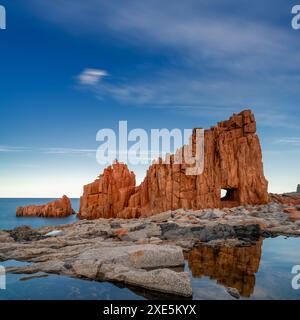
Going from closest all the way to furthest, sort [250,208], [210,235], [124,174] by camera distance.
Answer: [210,235], [250,208], [124,174]

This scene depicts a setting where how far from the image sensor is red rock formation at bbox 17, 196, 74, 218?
96875 millimetres

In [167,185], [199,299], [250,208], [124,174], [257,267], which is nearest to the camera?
[199,299]

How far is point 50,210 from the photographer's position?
97.2 m

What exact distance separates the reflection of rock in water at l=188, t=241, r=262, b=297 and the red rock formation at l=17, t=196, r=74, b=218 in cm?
8723

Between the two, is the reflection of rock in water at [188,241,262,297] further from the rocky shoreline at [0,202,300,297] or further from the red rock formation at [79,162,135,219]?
the red rock formation at [79,162,135,219]

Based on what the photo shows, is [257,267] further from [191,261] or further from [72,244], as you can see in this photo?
[72,244]

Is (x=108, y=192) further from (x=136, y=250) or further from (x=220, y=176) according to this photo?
(x=136, y=250)

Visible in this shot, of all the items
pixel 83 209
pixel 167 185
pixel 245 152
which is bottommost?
Answer: pixel 83 209

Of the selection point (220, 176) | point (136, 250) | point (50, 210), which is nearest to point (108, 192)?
point (220, 176)

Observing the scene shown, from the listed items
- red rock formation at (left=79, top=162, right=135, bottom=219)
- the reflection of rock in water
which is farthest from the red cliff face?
the reflection of rock in water
